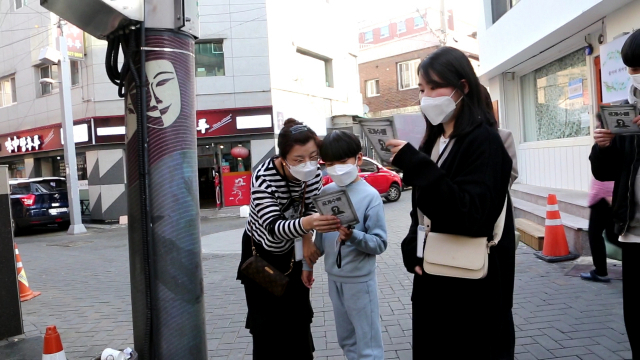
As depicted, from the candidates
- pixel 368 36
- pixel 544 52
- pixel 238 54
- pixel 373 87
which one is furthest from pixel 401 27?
pixel 544 52

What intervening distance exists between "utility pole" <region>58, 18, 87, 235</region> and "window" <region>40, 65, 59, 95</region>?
518 centimetres

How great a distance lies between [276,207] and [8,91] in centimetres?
2213

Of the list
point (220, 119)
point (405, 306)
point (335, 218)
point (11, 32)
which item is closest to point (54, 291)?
point (405, 306)

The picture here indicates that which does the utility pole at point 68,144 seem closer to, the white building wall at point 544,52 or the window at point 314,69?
the window at point 314,69

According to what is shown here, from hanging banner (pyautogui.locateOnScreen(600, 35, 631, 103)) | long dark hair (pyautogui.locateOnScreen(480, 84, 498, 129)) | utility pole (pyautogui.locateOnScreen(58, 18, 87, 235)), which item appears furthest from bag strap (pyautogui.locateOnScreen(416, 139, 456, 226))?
utility pole (pyautogui.locateOnScreen(58, 18, 87, 235))

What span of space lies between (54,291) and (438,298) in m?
6.43

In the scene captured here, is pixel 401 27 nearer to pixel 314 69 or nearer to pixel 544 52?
pixel 314 69

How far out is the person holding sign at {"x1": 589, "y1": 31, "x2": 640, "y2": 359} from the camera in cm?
254

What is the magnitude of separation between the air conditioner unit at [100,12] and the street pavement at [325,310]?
8.71 feet

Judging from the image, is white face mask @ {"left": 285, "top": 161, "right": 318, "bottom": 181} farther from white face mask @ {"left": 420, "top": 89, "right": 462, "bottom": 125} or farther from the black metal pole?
white face mask @ {"left": 420, "top": 89, "right": 462, "bottom": 125}

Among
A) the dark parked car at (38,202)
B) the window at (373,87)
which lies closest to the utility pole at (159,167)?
the dark parked car at (38,202)

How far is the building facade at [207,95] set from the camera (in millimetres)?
16812

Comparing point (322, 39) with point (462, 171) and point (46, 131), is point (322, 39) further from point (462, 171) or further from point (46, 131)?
point (462, 171)

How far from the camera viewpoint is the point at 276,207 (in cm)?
271
